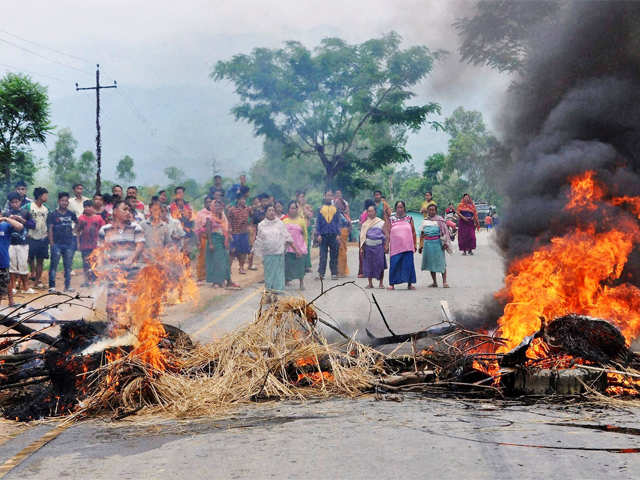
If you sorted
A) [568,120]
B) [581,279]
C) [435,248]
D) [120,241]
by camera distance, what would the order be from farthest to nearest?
1. [435,248]
2. [568,120]
3. [120,241]
4. [581,279]

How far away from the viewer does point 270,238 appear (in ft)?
47.4

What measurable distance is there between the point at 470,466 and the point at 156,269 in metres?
5.34

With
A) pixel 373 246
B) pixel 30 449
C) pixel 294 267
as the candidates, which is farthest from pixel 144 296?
pixel 294 267

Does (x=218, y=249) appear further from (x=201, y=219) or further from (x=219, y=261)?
(x=201, y=219)

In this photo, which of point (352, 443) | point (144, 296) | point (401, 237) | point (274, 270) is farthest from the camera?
point (401, 237)

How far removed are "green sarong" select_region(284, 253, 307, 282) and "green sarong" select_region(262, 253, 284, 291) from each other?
1948 mm

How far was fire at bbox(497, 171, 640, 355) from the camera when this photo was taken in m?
7.77

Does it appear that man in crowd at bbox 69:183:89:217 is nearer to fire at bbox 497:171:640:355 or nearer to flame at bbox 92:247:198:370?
flame at bbox 92:247:198:370

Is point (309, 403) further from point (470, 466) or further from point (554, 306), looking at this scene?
point (554, 306)

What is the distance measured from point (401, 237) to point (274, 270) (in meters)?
2.79

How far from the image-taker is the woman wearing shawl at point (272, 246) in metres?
14.5

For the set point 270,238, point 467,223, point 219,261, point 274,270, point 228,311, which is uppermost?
point 467,223

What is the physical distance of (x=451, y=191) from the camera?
179 ft

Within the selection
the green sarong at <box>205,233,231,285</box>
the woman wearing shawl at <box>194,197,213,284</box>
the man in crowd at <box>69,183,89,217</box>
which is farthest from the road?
the man in crowd at <box>69,183,89,217</box>
